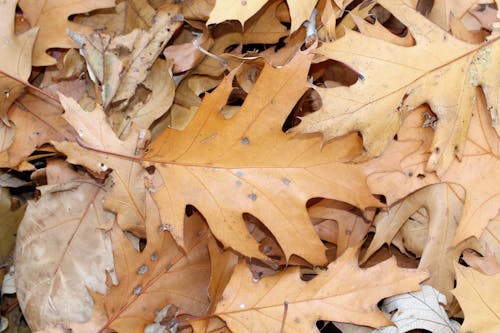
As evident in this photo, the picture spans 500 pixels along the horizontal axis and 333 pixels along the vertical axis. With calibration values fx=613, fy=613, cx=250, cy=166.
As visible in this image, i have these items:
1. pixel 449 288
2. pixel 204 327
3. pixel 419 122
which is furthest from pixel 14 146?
pixel 449 288

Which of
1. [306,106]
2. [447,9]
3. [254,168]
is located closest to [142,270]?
[254,168]

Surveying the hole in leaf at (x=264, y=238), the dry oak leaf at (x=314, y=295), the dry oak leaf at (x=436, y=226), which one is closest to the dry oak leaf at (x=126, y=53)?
the hole in leaf at (x=264, y=238)

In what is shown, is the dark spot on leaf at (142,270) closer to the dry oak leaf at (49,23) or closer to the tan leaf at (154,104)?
the tan leaf at (154,104)

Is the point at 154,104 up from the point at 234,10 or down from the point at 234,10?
down

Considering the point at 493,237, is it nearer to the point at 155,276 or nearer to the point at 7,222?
the point at 155,276

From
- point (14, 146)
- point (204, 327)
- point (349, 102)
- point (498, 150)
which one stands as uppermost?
point (349, 102)

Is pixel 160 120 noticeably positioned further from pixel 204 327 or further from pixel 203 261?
pixel 204 327
